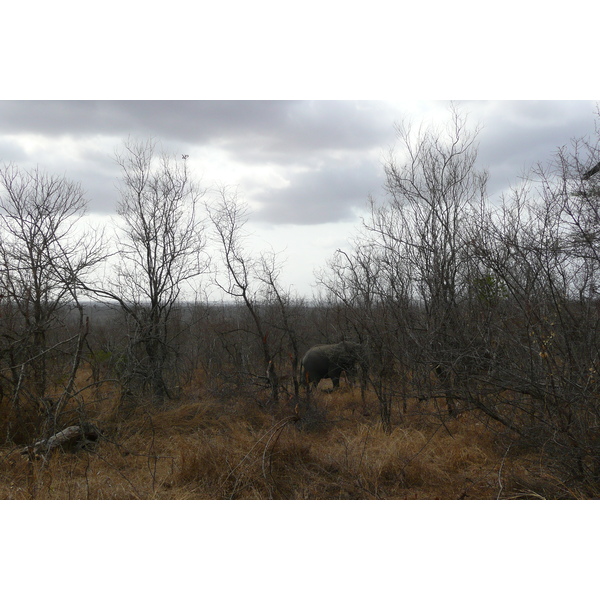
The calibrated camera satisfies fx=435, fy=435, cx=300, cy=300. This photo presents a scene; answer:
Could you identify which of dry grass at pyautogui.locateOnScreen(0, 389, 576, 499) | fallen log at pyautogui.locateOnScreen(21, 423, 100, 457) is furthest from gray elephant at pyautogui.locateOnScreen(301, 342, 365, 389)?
fallen log at pyautogui.locateOnScreen(21, 423, 100, 457)

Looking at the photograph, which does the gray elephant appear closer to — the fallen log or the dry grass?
the dry grass

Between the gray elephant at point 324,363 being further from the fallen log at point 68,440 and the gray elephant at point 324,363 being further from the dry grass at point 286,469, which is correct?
the fallen log at point 68,440

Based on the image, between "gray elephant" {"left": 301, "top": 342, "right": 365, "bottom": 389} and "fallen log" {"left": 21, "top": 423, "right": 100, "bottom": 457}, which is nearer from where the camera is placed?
"fallen log" {"left": 21, "top": 423, "right": 100, "bottom": 457}

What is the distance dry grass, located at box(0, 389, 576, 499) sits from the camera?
176 inches

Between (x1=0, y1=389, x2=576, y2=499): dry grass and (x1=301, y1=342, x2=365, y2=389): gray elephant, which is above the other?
(x1=301, y1=342, x2=365, y2=389): gray elephant

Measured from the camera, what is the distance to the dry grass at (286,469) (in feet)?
14.7

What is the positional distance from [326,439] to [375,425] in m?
0.90

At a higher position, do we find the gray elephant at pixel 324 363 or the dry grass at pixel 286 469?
the gray elephant at pixel 324 363

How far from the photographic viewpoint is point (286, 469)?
496 cm

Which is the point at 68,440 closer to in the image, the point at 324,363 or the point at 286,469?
the point at 286,469

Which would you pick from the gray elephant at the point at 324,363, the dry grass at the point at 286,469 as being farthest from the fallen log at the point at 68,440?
the gray elephant at the point at 324,363

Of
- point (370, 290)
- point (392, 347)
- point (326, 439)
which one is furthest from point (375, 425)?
point (370, 290)

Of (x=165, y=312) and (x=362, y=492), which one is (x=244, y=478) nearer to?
(x=362, y=492)

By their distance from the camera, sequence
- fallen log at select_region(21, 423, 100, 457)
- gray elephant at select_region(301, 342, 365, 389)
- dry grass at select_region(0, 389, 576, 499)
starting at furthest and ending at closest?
gray elephant at select_region(301, 342, 365, 389)
fallen log at select_region(21, 423, 100, 457)
dry grass at select_region(0, 389, 576, 499)
